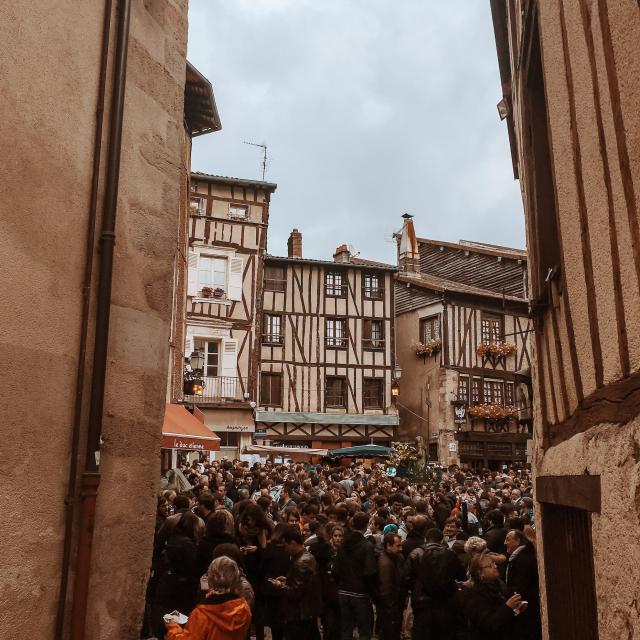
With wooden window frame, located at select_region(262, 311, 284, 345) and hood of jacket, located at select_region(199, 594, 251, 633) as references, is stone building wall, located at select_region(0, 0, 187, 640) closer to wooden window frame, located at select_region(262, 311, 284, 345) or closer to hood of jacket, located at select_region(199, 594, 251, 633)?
hood of jacket, located at select_region(199, 594, 251, 633)

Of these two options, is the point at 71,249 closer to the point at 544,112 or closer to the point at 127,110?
the point at 127,110

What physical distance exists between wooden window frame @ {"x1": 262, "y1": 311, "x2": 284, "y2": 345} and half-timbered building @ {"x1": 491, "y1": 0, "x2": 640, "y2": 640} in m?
22.0

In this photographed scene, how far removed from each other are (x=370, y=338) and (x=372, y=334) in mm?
209

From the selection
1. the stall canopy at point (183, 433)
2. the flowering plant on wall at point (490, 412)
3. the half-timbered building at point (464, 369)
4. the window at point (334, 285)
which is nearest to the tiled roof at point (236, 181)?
the window at point (334, 285)

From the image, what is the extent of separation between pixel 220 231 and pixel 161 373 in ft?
66.8

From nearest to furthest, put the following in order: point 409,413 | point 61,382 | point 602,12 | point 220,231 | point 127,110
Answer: point 602,12 → point 61,382 → point 127,110 → point 220,231 → point 409,413

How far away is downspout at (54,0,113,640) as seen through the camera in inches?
150

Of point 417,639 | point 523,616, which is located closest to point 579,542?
point 523,616

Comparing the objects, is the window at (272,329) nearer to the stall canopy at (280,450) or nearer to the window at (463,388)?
the stall canopy at (280,450)

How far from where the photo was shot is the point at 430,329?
2822 centimetres

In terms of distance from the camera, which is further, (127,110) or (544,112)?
(544,112)

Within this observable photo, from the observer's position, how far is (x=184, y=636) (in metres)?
3.77

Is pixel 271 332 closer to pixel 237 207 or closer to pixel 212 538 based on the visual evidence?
pixel 237 207

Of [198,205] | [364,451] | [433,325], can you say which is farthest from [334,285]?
[364,451]
